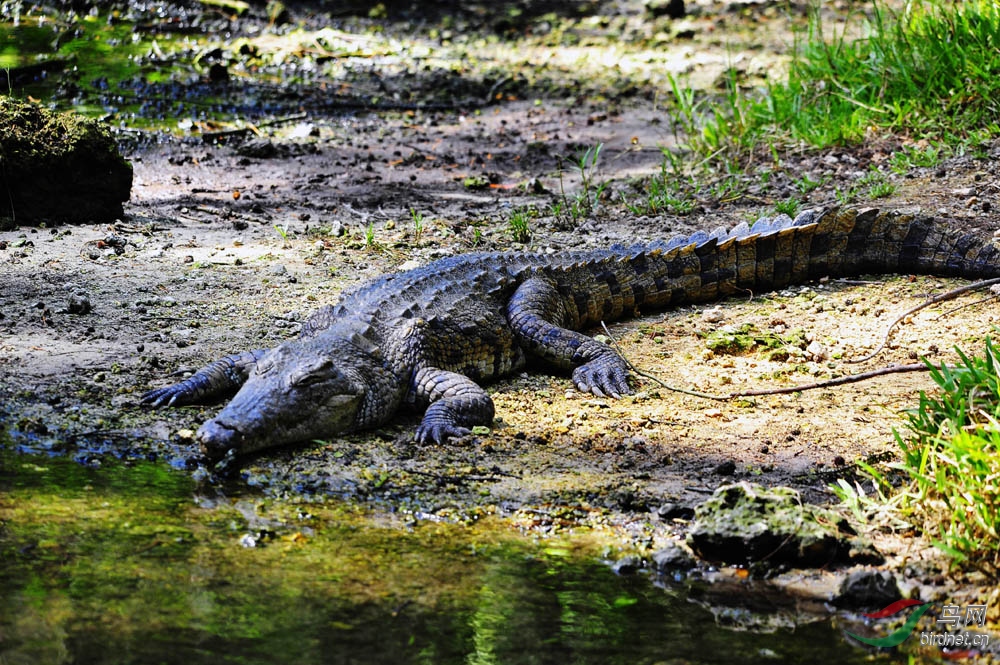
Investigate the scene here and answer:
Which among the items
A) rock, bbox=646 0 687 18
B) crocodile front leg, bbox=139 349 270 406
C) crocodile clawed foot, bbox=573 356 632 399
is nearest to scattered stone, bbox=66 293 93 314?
crocodile front leg, bbox=139 349 270 406

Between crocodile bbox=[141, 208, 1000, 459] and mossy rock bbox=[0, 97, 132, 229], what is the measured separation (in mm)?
2582

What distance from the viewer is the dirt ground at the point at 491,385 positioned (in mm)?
4141

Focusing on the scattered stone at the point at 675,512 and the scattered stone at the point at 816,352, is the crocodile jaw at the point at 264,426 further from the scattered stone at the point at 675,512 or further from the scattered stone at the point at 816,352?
the scattered stone at the point at 816,352

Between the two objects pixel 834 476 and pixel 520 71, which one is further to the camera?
pixel 520 71

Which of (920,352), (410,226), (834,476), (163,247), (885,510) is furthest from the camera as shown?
(410,226)

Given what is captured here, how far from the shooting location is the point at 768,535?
347 cm

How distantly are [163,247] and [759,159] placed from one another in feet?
14.6

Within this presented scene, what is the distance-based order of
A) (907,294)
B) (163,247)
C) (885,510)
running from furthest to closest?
(163,247)
(907,294)
(885,510)

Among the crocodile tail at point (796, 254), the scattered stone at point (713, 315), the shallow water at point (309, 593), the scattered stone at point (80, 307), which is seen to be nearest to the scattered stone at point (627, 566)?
the shallow water at point (309, 593)

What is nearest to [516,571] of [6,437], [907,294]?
[6,437]

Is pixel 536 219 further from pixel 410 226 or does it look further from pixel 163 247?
pixel 163 247

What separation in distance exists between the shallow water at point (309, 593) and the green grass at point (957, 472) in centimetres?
65

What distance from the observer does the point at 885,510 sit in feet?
12.2

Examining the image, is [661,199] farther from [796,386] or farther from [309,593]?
[309,593]
